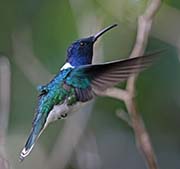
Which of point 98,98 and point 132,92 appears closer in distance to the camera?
point 132,92

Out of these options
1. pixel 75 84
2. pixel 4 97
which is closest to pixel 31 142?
pixel 75 84

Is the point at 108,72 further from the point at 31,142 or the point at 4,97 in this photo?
the point at 4,97

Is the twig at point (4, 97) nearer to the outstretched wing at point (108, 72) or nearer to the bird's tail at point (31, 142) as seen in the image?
the bird's tail at point (31, 142)

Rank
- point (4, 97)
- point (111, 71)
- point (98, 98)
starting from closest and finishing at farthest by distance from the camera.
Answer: point (111, 71)
point (4, 97)
point (98, 98)

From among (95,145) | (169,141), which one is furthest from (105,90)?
(169,141)

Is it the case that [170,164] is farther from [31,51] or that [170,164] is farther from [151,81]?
[31,51]

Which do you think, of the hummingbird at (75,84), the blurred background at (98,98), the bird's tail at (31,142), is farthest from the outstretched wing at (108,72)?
the blurred background at (98,98)

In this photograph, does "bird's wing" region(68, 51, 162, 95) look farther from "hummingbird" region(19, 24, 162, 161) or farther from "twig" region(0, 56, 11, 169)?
"twig" region(0, 56, 11, 169)

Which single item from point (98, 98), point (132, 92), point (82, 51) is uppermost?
point (82, 51)
